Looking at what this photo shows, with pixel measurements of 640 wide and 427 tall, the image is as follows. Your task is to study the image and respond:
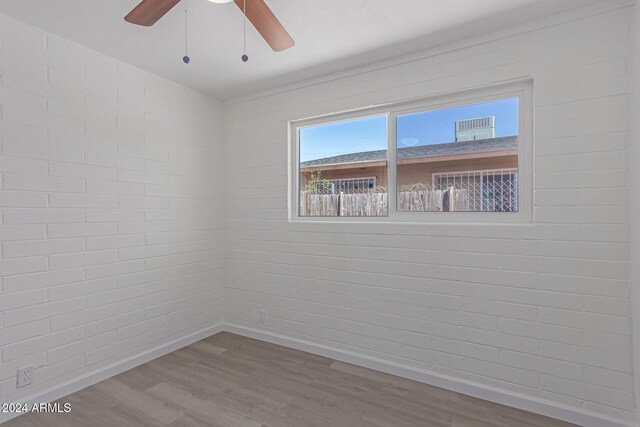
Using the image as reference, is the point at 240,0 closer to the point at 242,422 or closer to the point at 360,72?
the point at 360,72

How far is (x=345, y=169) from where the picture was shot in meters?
2.95

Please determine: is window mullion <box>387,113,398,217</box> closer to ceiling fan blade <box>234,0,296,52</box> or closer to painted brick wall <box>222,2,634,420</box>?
painted brick wall <box>222,2,634,420</box>

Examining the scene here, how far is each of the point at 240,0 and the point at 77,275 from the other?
2.16 m

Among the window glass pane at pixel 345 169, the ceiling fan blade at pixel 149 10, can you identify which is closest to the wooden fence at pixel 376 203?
the window glass pane at pixel 345 169

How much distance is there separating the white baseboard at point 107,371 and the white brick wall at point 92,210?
0.05 metres

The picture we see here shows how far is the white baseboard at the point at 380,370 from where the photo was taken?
1.94 m

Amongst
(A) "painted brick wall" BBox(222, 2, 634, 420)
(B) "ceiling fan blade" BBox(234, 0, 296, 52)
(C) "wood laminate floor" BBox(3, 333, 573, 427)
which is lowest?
(C) "wood laminate floor" BBox(3, 333, 573, 427)

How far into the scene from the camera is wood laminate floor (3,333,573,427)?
1.98 metres

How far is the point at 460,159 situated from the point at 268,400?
7.34ft

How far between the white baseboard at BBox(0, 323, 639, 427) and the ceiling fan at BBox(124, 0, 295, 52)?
94.7 inches

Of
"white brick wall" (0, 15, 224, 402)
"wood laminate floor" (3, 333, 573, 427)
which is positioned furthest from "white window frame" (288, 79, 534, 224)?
"wood laminate floor" (3, 333, 573, 427)

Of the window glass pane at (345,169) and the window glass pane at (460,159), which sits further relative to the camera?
the window glass pane at (345,169)

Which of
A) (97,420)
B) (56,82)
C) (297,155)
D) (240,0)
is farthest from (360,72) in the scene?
(97,420)

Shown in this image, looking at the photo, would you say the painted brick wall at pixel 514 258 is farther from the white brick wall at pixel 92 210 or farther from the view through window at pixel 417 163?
the white brick wall at pixel 92 210
